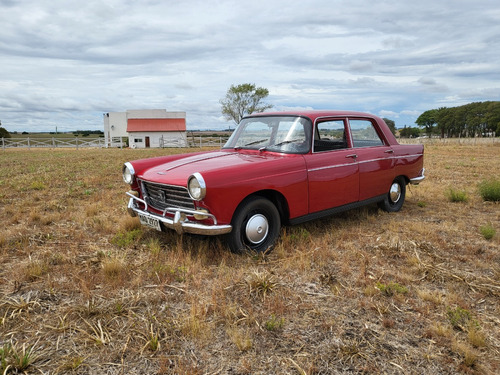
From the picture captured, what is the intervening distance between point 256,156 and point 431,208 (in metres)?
3.68

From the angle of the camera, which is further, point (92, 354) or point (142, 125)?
point (142, 125)

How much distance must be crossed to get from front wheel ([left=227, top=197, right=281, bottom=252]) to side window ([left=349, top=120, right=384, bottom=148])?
74.3 inches

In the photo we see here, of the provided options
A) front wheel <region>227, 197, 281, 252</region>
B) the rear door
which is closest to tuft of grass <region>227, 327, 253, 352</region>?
front wheel <region>227, 197, 281, 252</region>

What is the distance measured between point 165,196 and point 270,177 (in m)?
1.21

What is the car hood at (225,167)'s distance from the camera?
377cm

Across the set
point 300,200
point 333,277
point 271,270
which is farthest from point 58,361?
point 300,200

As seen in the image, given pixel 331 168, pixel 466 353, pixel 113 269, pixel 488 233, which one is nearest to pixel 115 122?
pixel 331 168

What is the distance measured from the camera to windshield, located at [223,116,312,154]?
14.8 feet

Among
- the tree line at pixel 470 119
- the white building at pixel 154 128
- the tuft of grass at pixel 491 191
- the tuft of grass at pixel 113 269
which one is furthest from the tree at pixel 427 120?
the tuft of grass at pixel 113 269

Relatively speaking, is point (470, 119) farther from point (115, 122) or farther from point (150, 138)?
point (115, 122)

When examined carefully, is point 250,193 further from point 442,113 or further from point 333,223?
point 442,113

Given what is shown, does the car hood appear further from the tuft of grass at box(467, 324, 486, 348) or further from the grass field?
the tuft of grass at box(467, 324, 486, 348)

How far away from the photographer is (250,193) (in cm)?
382

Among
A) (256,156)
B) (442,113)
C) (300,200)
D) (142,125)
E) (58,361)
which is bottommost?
(58,361)
